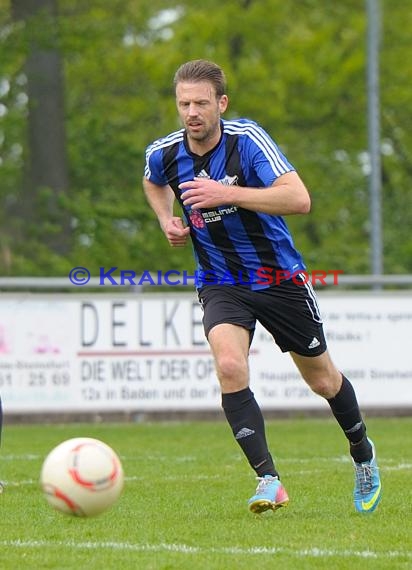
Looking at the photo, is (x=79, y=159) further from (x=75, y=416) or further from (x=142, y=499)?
(x=142, y=499)

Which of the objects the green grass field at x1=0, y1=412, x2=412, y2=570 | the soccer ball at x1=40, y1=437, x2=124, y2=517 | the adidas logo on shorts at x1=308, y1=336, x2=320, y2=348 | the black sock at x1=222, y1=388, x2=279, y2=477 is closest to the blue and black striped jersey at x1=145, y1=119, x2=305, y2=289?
the adidas logo on shorts at x1=308, y1=336, x2=320, y2=348

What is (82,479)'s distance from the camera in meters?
5.90

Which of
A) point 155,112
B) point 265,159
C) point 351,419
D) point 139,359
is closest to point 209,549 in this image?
point 351,419

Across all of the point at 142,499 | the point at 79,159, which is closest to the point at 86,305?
the point at 142,499

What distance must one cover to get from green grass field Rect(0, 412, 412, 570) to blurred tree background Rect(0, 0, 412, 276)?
1040 cm

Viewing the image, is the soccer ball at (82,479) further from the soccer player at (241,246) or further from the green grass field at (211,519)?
the soccer player at (241,246)

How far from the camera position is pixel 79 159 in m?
24.1

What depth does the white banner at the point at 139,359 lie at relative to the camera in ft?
47.9

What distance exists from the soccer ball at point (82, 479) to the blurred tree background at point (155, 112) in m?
14.8

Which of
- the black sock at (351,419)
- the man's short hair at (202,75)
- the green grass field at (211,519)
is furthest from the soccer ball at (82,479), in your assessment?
the man's short hair at (202,75)

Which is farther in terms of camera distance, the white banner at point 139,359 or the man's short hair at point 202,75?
the white banner at point 139,359

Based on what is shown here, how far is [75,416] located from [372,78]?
20.2 feet

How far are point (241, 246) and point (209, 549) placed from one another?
1.82 metres

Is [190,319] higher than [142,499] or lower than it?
higher
